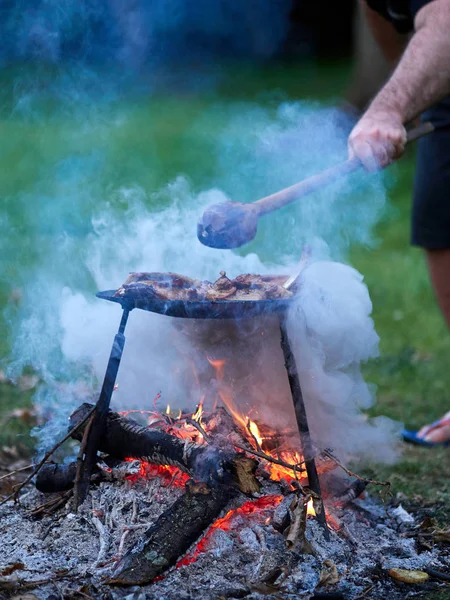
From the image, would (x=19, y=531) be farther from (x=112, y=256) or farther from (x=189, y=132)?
(x=189, y=132)

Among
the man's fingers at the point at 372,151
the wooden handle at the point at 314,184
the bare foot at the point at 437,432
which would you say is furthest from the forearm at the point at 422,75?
the bare foot at the point at 437,432

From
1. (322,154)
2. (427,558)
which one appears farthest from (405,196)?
(427,558)

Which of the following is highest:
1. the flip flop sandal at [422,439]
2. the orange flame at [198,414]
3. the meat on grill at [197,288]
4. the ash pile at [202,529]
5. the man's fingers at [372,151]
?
the man's fingers at [372,151]

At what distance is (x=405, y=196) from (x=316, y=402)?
28.9ft

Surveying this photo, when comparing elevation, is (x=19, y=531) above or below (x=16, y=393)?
below

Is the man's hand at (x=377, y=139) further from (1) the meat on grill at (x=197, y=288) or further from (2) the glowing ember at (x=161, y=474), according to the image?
(2) the glowing ember at (x=161, y=474)

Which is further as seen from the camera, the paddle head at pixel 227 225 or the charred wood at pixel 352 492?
the charred wood at pixel 352 492

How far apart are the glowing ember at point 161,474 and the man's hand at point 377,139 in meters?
1.63

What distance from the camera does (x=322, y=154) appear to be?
5.53m

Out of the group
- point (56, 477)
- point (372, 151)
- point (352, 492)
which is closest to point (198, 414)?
point (56, 477)

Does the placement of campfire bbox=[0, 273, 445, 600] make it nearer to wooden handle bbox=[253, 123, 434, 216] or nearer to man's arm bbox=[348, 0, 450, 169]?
wooden handle bbox=[253, 123, 434, 216]

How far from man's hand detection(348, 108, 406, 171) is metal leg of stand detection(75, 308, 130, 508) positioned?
1314 millimetres

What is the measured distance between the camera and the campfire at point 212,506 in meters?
2.56

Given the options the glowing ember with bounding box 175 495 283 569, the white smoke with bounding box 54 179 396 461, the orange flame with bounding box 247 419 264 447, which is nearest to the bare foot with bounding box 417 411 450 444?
the white smoke with bounding box 54 179 396 461
